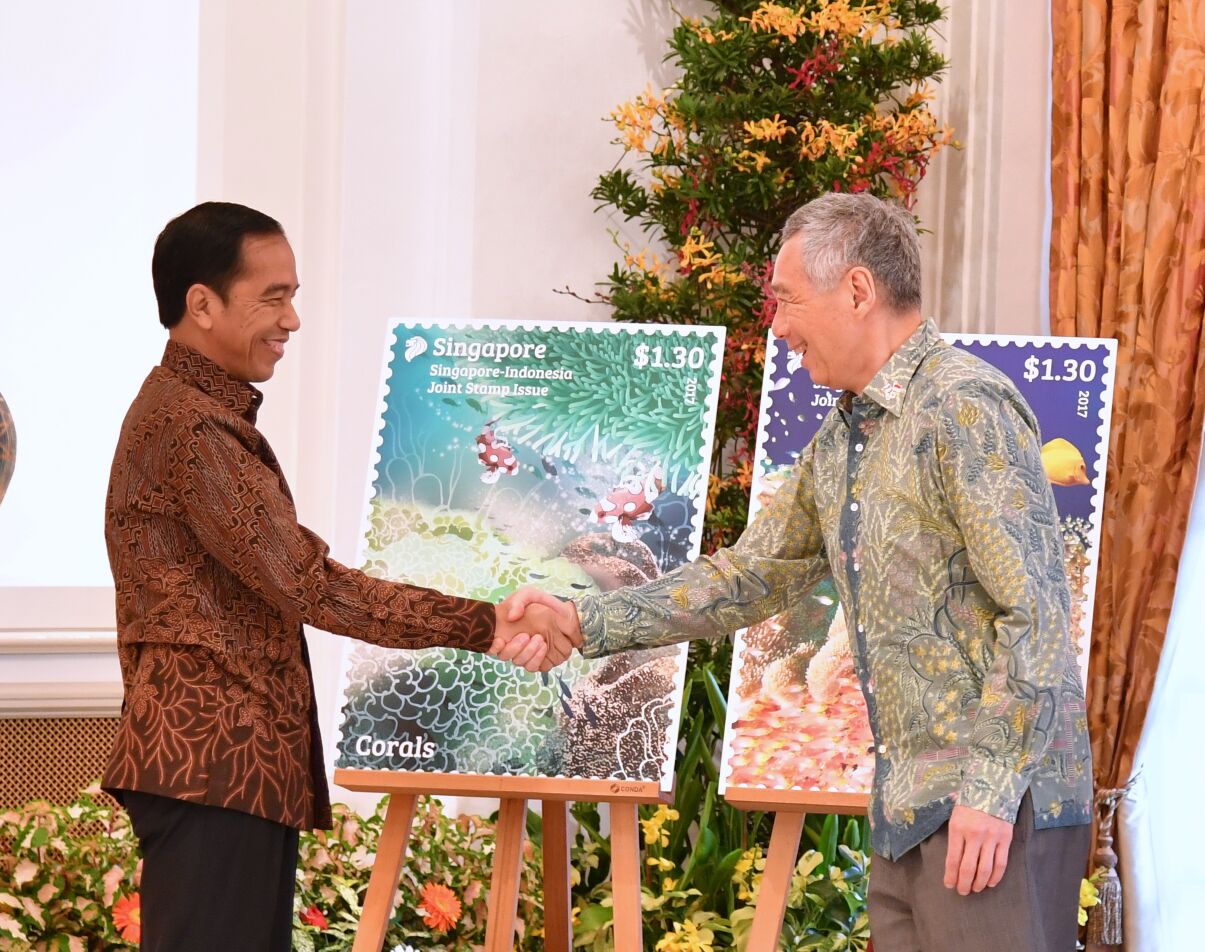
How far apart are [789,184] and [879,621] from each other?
2.11 m

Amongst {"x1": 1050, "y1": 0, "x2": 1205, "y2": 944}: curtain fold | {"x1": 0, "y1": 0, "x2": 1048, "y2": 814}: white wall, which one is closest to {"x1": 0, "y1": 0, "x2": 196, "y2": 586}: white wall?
{"x1": 0, "y1": 0, "x2": 1048, "y2": 814}: white wall

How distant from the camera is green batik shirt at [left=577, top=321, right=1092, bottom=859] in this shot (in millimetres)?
1631

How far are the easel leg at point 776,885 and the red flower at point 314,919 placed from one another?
123 centimetres

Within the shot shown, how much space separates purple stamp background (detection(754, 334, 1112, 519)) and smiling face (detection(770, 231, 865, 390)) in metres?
0.85

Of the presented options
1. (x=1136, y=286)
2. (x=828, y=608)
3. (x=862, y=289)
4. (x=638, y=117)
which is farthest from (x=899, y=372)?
(x=638, y=117)

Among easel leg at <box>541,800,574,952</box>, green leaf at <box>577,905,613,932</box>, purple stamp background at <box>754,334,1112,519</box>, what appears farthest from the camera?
green leaf at <box>577,905,613,932</box>

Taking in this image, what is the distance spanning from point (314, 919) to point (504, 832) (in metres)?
0.76

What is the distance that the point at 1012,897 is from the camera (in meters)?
1.67

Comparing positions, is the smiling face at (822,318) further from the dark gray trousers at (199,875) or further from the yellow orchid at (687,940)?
the yellow orchid at (687,940)

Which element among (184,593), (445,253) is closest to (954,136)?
(445,253)

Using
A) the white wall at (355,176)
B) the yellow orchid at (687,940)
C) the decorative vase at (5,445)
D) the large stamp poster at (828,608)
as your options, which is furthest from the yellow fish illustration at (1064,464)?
the decorative vase at (5,445)

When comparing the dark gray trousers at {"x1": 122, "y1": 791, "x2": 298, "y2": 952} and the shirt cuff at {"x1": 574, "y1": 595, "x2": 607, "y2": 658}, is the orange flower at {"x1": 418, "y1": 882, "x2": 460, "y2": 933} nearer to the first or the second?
the shirt cuff at {"x1": 574, "y1": 595, "x2": 607, "y2": 658}

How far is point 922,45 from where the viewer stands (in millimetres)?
3648

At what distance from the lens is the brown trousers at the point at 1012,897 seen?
1.66 metres
